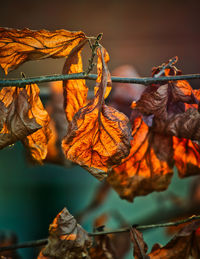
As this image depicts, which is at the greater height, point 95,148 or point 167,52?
point 167,52

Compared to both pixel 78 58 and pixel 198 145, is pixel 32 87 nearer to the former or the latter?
pixel 78 58

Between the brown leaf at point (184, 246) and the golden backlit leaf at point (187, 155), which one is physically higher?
the golden backlit leaf at point (187, 155)

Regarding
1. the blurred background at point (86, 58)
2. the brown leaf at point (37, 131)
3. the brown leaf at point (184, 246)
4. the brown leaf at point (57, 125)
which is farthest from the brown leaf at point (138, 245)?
the blurred background at point (86, 58)

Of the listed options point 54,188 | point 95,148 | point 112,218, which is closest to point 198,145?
point 95,148

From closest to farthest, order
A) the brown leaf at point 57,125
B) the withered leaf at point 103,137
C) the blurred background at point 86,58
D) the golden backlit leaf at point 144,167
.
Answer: the withered leaf at point 103,137 < the golden backlit leaf at point 144,167 < the brown leaf at point 57,125 < the blurred background at point 86,58

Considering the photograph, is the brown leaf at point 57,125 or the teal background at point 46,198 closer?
the brown leaf at point 57,125

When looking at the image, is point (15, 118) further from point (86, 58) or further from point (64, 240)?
point (86, 58)

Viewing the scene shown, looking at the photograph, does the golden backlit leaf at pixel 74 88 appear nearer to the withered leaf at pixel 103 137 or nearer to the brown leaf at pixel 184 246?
the withered leaf at pixel 103 137

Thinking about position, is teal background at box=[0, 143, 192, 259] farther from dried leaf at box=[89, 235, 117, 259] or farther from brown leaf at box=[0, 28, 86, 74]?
brown leaf at box=[0, 28, 86, 74]
